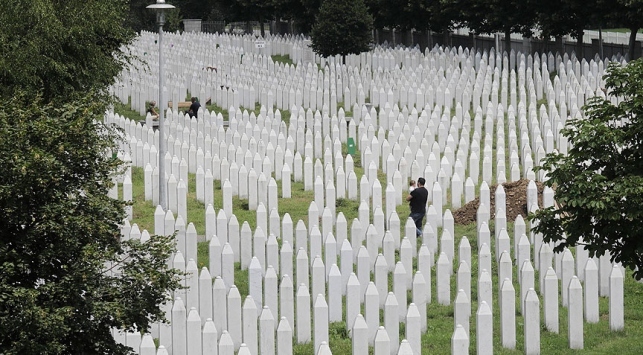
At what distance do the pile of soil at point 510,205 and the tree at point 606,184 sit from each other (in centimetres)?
662

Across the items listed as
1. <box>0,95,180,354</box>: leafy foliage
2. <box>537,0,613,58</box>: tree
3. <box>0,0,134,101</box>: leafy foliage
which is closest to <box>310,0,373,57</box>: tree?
<box>537,0,613,58</box>: tree

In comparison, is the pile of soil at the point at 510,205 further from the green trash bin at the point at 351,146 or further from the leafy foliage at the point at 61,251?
the leafy foliage at the point at 61,251

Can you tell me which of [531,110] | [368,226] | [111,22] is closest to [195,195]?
[111,22]

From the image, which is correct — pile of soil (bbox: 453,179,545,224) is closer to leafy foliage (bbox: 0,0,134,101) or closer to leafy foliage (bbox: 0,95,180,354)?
leafy foliage (bbox: 0,0,134,101)

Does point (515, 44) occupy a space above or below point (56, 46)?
below

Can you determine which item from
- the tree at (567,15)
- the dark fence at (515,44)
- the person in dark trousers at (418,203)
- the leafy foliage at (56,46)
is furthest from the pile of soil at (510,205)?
the tree at (567,15)

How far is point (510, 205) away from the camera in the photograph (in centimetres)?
2214

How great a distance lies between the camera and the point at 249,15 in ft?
225

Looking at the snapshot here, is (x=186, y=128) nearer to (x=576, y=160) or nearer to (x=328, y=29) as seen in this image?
(x=576, y=160)

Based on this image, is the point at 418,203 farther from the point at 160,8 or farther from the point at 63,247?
the point at 63,247

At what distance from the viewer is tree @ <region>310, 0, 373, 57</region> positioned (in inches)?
1756

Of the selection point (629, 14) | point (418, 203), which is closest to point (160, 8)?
point (418, 203)

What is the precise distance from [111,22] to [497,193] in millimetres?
8130

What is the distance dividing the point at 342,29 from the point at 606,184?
30397mm
